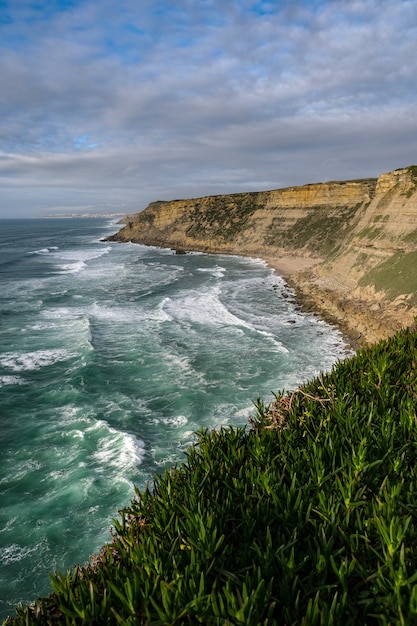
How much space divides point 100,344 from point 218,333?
316 inches

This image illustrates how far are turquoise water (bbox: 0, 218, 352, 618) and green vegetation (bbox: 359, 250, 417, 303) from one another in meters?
5.56

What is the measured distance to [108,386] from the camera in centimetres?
1941

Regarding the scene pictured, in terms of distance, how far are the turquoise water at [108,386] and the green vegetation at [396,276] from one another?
18.2ft

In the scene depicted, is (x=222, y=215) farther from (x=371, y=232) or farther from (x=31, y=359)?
(x=31, y=359)

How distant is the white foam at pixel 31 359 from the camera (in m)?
21.6

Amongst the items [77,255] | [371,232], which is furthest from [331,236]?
[77,255]

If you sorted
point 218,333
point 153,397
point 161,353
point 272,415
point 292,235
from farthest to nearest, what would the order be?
point 292,235 < point 218,333 < point 161,353 < point 153,397 < point 272,415

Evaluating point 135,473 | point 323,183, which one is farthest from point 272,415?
point 323,183

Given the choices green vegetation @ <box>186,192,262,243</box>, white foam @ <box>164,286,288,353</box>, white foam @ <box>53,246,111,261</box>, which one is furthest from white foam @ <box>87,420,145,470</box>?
green vegetation @ <box>186,192,262,243</box>

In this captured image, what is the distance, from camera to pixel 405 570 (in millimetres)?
3414

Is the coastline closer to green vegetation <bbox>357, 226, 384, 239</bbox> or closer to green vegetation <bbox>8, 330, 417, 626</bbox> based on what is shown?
green vegetation <bbox>357, 226, 384, 239</bbox>

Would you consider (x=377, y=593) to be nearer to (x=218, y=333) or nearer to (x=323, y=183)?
(x=218, y=333)

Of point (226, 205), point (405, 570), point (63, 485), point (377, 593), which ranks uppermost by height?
point (226, 205)

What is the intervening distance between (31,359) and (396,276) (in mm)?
25554
